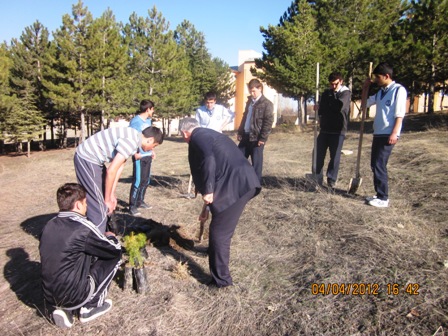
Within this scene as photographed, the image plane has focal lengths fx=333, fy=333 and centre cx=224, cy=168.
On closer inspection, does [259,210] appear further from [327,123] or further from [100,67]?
[100,67]

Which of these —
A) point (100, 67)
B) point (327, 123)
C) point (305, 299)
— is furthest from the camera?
point (100, 67)

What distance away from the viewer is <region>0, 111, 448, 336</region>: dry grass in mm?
2396

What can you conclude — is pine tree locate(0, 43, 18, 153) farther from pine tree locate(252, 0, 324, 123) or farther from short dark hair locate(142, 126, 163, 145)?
short dark hair locate(142, 126, 163, 145)

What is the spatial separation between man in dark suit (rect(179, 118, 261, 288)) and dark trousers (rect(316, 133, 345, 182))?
2894 mm

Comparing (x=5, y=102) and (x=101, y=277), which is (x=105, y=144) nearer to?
(x=101, y=277)

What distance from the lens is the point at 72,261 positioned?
241cm

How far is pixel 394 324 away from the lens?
→ 2225mm

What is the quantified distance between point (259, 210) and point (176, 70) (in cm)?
2135

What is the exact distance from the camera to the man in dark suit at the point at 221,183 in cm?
265

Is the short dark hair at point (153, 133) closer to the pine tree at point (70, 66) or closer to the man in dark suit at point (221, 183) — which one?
the man in dark suit at point (221, 183)

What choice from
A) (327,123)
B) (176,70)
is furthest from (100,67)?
(327,123)

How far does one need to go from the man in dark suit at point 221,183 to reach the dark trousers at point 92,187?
3.69ft

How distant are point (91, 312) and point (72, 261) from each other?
461 millimetres
